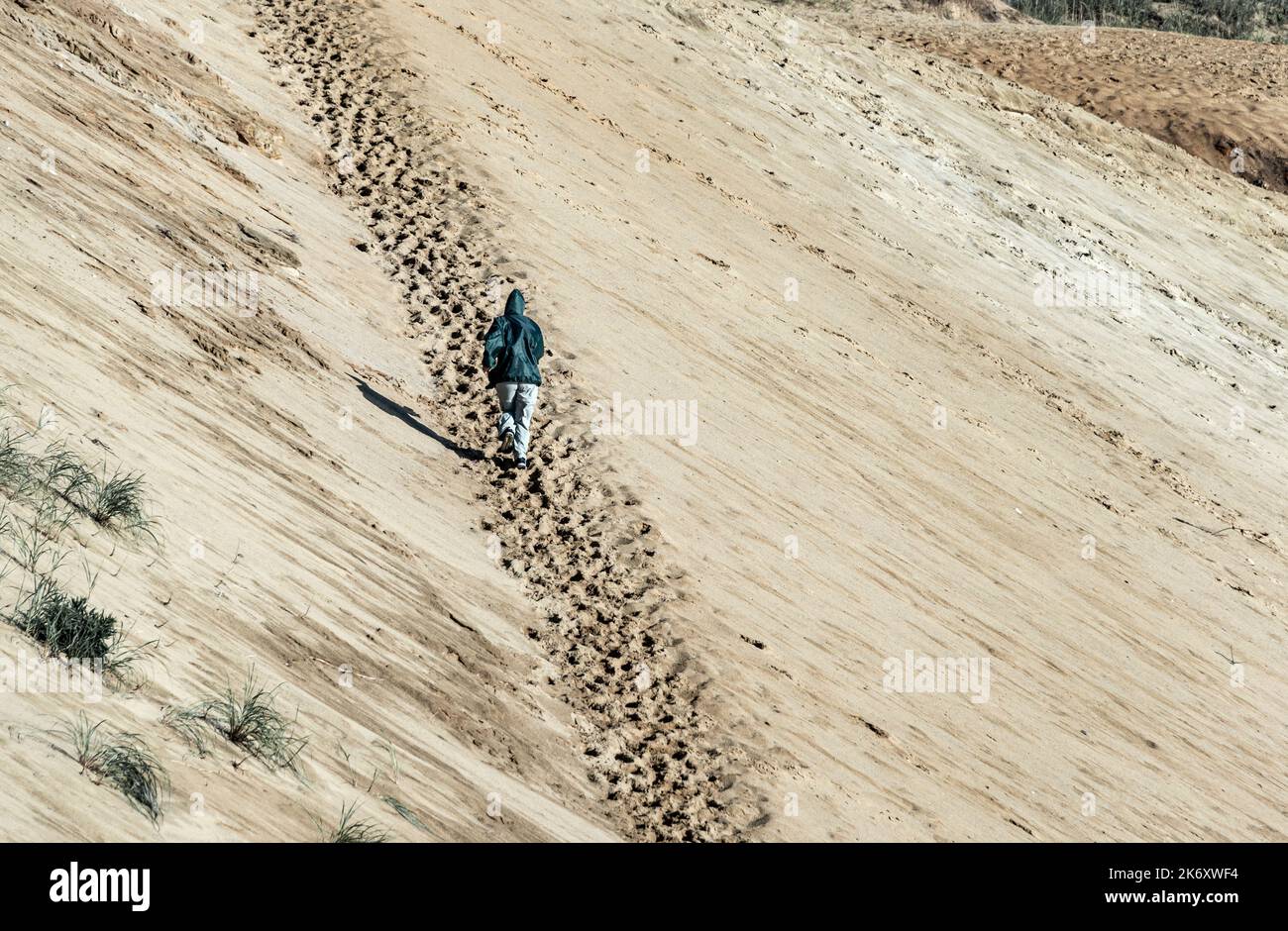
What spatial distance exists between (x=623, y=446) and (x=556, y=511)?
113 cm

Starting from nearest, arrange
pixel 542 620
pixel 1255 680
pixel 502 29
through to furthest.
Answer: pixel 542 620, pixel 1255 680, pixel 502 29

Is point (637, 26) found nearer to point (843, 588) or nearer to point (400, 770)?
point (843, 588)

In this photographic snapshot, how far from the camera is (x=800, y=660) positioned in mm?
8141

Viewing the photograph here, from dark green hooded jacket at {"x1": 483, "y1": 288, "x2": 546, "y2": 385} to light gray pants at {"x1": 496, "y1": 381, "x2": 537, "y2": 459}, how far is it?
0.17 ft

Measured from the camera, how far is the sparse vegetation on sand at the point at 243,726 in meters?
4.64

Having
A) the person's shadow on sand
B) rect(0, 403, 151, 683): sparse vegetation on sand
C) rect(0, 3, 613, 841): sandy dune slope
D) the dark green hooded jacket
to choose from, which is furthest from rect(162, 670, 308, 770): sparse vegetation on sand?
the person's shadow on sand

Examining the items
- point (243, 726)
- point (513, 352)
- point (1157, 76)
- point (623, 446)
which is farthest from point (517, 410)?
point (1157, 76)

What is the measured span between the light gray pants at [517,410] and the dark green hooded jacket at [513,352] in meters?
0.05

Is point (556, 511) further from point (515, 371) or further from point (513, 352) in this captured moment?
point (513, 352)

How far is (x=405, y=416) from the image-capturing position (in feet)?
31.8

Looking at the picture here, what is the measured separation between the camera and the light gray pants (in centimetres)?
933

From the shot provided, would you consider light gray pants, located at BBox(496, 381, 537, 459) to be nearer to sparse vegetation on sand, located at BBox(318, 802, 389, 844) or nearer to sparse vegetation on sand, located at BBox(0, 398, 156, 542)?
sparse vegetation on sand, located at BBox(0, 398, 156, 542)

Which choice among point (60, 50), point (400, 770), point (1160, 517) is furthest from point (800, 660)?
point (60, 50)

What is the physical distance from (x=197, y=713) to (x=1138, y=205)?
19.6 m
